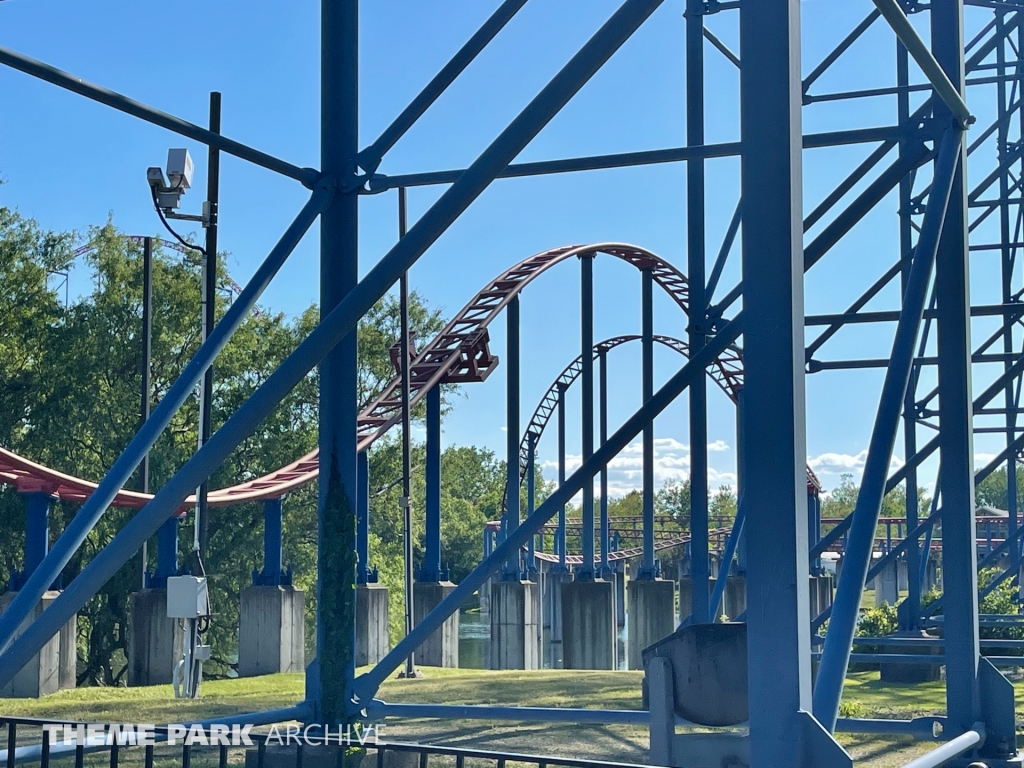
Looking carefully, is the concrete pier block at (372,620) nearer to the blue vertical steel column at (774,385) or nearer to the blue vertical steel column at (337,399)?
the blue vertical steel column at (337,399)

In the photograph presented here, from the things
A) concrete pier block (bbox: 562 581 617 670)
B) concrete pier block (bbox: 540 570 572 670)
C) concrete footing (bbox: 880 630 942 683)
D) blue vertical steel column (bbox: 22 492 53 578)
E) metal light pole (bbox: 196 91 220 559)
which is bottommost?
concrete pier block (bbox: 540 570 572 670)

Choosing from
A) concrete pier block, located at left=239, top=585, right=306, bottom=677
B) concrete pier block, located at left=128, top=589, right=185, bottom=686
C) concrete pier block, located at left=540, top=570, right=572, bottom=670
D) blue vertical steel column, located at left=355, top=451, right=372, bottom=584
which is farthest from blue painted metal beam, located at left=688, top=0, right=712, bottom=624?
concrete pier block, located at left=540, top=570, right=572, bottom=670

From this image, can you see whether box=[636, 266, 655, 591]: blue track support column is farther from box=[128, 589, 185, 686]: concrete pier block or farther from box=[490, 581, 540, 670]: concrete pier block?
box=[128, 589, 185, 686]: concrete pier block

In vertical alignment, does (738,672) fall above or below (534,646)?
above

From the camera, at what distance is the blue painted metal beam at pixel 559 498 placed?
192 inches

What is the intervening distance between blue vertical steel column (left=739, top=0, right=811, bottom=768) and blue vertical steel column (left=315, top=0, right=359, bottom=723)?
2.15 metres

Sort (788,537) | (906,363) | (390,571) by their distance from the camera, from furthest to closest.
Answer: (390,571), (906,363), (788,537)

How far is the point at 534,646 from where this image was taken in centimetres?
3138

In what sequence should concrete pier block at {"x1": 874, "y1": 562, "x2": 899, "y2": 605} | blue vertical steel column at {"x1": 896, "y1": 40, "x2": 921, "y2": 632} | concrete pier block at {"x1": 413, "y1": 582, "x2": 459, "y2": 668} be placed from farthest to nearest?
concrete pier block at {"x1": 874, "y1": 562, "x2": 899, "y2": 605} → concrete pier block at {"x1": 413, "y1": 582, "x2": 459, "y2": 668} → blue vertical steel column at {"x1": 896, "y1": 40, "x2": 921, "y2": 632}

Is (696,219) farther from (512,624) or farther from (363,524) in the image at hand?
(512,624)

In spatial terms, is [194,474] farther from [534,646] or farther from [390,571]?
[390,571]

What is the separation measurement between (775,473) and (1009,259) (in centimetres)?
1076

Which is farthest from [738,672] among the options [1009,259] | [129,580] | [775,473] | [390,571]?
[390,571]

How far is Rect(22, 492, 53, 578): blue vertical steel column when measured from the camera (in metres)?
16.5
